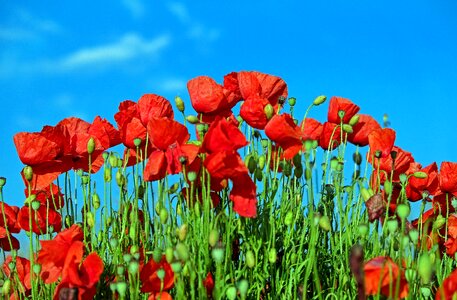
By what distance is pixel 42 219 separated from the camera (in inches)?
107

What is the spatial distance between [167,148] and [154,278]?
0.43 metres

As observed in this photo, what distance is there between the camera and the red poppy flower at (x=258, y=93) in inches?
94.1

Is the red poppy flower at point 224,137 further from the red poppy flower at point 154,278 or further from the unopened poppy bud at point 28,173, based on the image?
the unopened poppy bud at point 28,173

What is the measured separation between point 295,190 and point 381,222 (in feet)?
1.03

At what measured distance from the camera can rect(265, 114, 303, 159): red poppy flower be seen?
223 centimetres

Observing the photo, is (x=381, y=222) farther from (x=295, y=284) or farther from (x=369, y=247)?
(x=295, y=284)

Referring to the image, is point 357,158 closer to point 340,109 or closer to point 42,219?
point 340,109

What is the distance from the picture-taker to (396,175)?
291 centimetres

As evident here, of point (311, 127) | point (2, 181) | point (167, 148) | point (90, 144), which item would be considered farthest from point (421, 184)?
point (2, 181)

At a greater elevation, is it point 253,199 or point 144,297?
point 253,199

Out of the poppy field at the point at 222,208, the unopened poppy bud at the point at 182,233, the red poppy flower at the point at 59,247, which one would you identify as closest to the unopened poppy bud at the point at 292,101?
the poppy field at the point at 222,208

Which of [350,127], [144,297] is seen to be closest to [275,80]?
[350,127]

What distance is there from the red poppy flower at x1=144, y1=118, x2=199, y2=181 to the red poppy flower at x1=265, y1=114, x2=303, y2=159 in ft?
0.82

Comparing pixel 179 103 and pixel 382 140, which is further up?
pixel 179 103
